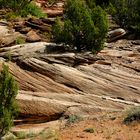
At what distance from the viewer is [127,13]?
31703 millimetres

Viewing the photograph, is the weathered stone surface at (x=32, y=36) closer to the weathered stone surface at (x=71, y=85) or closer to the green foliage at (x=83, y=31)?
the green foliage at (x=83, y=31)

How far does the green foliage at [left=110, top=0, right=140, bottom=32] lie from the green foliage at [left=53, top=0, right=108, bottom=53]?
457cm

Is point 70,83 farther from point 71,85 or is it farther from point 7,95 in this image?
point 7,95

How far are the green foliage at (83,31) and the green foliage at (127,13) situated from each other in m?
4.57

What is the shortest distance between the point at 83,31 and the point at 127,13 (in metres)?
6.58

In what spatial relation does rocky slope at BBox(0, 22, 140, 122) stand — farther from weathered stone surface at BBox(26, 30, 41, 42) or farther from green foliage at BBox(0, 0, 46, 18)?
green foliage at BBox(0, 0, 46, 18)

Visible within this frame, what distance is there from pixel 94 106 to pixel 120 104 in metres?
1.13

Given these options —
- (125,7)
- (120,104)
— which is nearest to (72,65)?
(120,104)

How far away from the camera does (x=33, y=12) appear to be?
3669 centimetres

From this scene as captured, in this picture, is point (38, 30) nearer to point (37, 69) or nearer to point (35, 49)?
point (35, 49)

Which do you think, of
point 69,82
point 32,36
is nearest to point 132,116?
point 69,82

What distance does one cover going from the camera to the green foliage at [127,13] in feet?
102

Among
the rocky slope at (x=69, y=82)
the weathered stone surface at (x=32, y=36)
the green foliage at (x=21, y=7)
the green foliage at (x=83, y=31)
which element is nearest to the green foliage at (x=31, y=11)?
the green foliage at (x=21, y=7)

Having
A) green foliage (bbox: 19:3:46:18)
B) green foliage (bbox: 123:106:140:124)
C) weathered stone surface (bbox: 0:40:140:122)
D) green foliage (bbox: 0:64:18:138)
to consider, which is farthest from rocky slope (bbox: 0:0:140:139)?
green foliage (bbox: 19:3:46:18)
